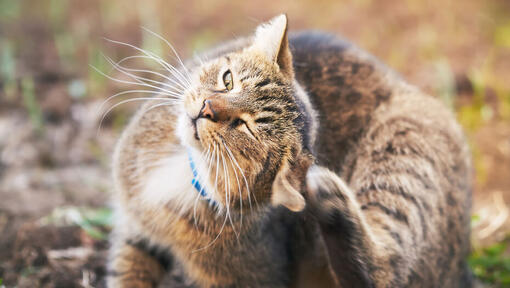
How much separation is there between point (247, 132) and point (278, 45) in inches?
18.0

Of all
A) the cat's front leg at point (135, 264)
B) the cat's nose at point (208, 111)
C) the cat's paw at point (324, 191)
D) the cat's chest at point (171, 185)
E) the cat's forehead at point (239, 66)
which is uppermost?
the cat's forehead at point (239, 66)

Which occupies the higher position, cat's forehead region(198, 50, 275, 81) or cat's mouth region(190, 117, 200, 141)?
cat's forehead region(198, 50, 275, 81)

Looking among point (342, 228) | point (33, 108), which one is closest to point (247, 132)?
point (342, 228)

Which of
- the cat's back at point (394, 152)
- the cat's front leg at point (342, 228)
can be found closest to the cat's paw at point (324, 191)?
the cat's front leg at point (342, 228)

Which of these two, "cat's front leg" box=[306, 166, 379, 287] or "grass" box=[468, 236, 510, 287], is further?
"grass" box=[468, 236, 510, 287]

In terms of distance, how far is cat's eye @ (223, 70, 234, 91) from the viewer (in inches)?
81.5

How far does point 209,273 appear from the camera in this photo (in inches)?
87.5

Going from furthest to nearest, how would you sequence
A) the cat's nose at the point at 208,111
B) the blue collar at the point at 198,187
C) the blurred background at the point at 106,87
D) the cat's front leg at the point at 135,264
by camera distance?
1. the blurred background at the point at 106,87
2. the cat's front leg at the point at 135,264
3. the blue collar at the point at 198,187
4. the cat's nose at the point at 208,111

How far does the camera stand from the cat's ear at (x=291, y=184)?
5.61 ft

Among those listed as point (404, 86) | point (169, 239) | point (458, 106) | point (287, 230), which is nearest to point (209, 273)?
point (169, 239)

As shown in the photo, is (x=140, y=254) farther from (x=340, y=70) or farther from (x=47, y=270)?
(x=340, y=70)

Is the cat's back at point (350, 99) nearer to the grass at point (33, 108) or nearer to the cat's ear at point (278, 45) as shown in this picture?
the cat's ear at point (278, 45)

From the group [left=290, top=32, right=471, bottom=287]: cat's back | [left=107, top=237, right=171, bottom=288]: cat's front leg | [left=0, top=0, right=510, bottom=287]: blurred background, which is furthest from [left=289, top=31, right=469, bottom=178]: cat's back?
[left=107, top=237, right=171, bottom=288]: cat's front leg

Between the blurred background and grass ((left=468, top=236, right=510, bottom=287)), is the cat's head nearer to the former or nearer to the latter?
the blurred background
